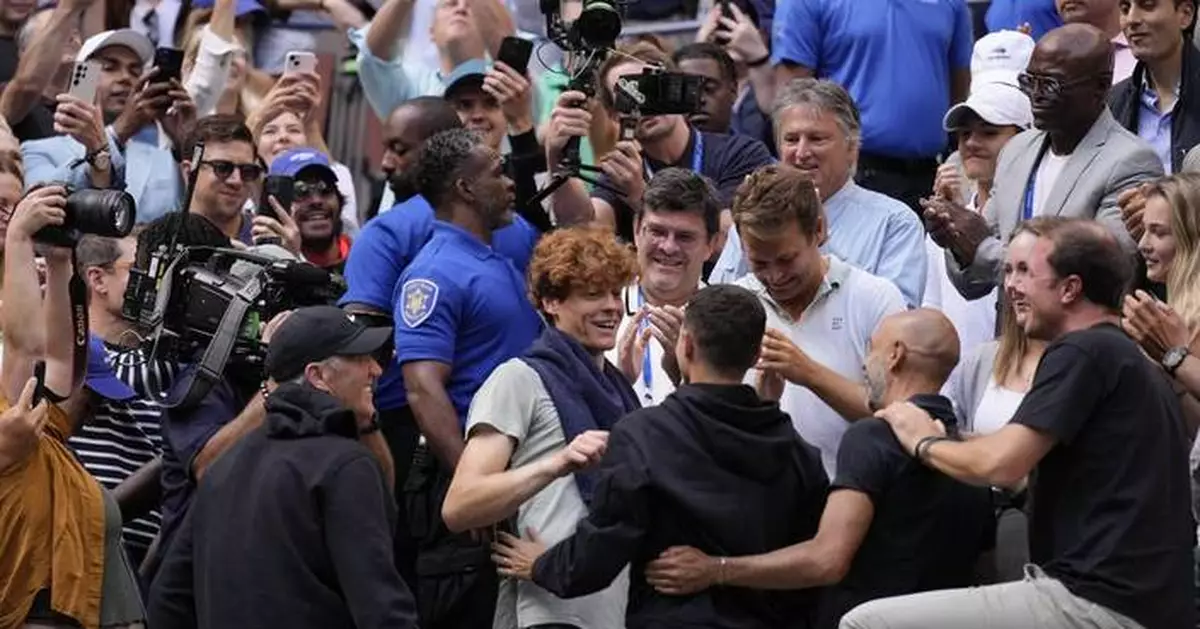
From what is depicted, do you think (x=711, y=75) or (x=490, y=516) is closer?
(x=490, y=516)

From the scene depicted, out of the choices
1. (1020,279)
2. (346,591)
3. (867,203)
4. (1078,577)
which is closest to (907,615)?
(1078,577)

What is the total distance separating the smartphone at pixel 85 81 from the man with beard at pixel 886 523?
13.6 ft

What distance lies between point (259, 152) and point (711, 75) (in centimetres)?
213

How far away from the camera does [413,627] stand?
24.9 ft

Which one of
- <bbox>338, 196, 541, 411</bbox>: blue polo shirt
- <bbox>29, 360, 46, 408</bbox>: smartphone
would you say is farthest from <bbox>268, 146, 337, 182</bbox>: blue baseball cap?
<bbox>29, 360, 46, 408</bbox>: smartphone

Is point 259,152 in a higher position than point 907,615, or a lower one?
lower

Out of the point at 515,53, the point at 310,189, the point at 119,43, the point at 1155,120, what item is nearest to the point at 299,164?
the point at 310,189

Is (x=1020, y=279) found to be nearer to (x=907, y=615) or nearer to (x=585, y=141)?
(x=907, y=615)

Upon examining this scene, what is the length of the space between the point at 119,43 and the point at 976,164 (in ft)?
13.9

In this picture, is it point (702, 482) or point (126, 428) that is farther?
point (126, 428)

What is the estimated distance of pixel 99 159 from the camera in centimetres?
1095

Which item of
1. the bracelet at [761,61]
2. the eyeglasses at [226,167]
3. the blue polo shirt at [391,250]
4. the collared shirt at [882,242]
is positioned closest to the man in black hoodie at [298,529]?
the blue polo shirt at [391,250]

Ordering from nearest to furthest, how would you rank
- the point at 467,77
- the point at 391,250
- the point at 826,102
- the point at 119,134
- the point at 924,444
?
the point at 924,444, the point at 826,102, the point at 391,250, the point at 467,77, the point at 119,134

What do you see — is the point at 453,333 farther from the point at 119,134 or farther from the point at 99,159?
the point at 119,134
